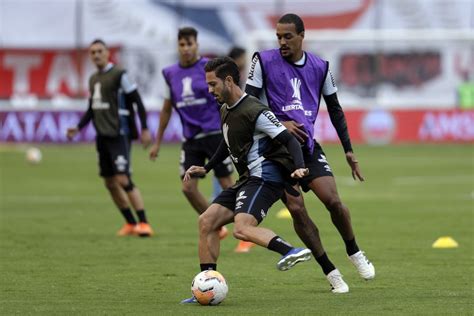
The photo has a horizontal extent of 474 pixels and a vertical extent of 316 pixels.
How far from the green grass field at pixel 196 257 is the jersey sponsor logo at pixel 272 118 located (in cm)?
150

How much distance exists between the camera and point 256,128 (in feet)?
32.6

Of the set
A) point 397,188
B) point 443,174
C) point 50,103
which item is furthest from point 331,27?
point 397,188

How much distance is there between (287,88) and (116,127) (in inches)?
219

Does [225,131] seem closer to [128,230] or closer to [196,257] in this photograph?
[196,257]

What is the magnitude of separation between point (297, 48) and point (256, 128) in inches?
41.4

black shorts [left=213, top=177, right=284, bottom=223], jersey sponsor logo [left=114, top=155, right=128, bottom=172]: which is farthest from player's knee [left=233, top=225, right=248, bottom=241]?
jersey sponsor logo [left=114, top=155, right=128, bottom=172]

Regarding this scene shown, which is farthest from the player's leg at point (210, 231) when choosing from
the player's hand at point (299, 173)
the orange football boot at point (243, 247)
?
the orange football boot at point (243, 247)

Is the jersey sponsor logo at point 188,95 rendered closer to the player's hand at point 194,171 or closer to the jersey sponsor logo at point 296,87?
the jersey sponsor logo at point 296,87

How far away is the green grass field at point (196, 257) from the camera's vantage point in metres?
9.86

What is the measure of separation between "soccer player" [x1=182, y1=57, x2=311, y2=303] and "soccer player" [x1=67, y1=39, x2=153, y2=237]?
567 centimetres

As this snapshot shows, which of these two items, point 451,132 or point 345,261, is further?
point 451,132

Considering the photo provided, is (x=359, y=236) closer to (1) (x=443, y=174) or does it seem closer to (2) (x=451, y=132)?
(1) (x=443, y=174)

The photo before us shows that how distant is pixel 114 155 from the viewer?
1583 cm

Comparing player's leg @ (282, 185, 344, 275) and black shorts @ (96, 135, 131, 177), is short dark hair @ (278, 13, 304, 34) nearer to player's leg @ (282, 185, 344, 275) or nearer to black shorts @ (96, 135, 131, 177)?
player's leg @ (282, 185, 344, 275)
